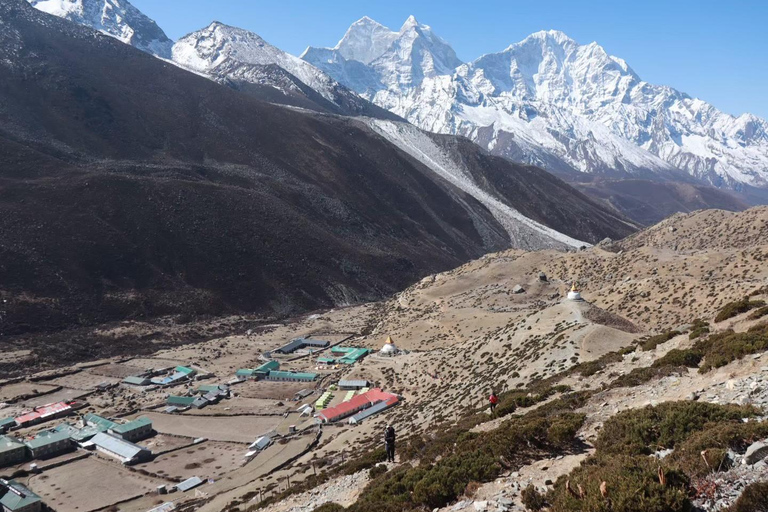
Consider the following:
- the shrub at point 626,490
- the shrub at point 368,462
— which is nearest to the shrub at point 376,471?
the shrub at point 368,462

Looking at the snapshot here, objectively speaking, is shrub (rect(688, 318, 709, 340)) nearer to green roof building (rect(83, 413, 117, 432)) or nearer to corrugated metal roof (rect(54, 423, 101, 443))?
green roof building (rect(83, 413, 117, 432))

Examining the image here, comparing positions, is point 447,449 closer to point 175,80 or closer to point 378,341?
point 378,341

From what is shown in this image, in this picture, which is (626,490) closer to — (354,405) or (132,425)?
(354,405)

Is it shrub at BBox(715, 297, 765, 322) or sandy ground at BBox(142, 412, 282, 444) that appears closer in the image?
shrub at BBox(715, 297, 765, 322)

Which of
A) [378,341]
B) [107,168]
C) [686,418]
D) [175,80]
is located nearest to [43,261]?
[107,168]

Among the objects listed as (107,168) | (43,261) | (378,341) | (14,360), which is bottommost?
(14,360)

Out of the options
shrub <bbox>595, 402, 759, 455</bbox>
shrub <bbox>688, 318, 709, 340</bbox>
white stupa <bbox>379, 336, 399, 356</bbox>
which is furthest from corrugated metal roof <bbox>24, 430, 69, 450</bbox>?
shrub <bbox>688, 318, 709, 340</bbox>
